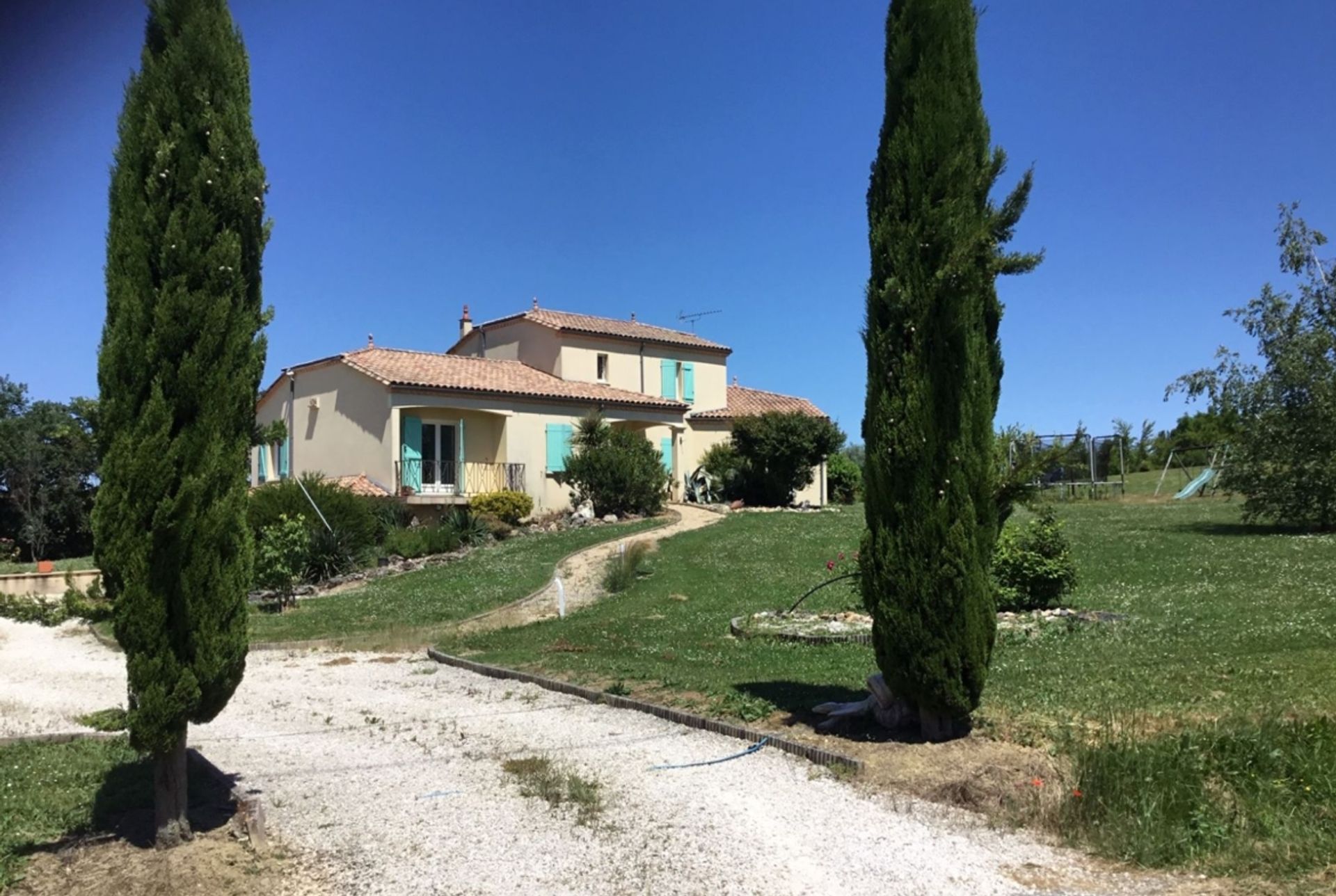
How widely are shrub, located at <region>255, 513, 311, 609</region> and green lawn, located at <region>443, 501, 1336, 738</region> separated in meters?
5.72

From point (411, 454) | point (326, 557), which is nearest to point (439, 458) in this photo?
point (411, 454)

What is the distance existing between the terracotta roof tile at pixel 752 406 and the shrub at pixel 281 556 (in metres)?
21.3

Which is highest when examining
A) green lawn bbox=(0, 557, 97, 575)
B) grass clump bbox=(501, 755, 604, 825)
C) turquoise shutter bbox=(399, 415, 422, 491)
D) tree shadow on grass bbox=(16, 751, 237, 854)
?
turquoise shutter bbox=(399, 415, 422, 491)

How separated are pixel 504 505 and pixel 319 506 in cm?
695

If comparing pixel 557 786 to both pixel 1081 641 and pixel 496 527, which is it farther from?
pixel 496 527

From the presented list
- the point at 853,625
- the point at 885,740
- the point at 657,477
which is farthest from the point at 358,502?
the point at 885,740

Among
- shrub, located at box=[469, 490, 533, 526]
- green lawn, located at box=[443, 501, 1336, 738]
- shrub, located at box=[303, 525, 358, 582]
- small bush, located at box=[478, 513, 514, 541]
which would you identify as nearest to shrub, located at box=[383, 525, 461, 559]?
small bush, located at box=[478, 513, 514, 541]

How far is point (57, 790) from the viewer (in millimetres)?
6152

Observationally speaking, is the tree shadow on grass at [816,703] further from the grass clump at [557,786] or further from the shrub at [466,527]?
the shrub at [466,527]

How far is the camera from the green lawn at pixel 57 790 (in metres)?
5.23

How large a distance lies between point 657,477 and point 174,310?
86.5 ft

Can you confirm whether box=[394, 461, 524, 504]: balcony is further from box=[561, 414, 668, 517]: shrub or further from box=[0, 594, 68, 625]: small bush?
box=[0, 594, 68, 625]: small bush

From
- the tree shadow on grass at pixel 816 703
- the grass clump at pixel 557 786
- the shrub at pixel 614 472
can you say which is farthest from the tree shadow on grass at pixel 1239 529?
the grass clump at pixel 557 786

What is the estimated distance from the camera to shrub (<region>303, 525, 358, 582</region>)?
2228 centimetres
